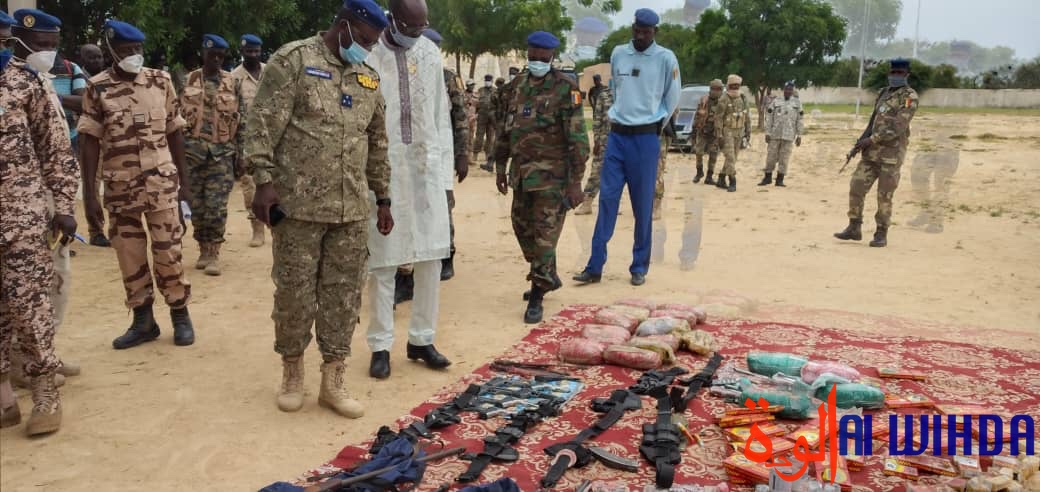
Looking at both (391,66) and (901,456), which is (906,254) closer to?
(901,456)

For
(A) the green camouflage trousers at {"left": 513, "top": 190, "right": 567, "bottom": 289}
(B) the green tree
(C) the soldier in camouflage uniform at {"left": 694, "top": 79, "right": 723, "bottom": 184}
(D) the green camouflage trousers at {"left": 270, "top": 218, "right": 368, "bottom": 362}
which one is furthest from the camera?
(B) the green tree

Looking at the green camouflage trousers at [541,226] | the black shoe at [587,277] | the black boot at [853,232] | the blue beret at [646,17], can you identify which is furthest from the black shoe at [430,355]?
the black boot at [853,232]

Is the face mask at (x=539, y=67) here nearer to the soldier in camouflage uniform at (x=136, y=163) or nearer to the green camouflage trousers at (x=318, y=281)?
the green camouflage trousers at (x=318, y=281)

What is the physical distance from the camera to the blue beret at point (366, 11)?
146 inches

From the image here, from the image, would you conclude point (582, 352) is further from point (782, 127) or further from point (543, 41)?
point (782, 127)

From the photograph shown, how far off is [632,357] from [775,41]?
92.5 ft

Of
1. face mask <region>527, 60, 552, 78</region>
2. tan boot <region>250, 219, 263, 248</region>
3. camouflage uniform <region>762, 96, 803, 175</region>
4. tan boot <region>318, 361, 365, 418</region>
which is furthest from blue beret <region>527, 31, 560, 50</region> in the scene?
camouflage uniform <region>762, 96, 803, 175</region>

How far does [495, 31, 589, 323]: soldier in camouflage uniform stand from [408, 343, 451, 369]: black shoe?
1175 millimetres

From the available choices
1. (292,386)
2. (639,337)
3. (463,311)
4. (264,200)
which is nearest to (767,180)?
(463,311)

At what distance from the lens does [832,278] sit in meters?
7.45

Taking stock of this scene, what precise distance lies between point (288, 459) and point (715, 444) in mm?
1974

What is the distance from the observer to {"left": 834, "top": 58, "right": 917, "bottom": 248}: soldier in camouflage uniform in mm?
8664

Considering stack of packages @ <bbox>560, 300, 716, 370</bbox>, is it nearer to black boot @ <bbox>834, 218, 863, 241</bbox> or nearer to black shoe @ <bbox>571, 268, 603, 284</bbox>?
black shoe @ <bbox>571, 268, 603, 284</bbox>

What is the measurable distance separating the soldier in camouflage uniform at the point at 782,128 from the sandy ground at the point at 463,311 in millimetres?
1347
